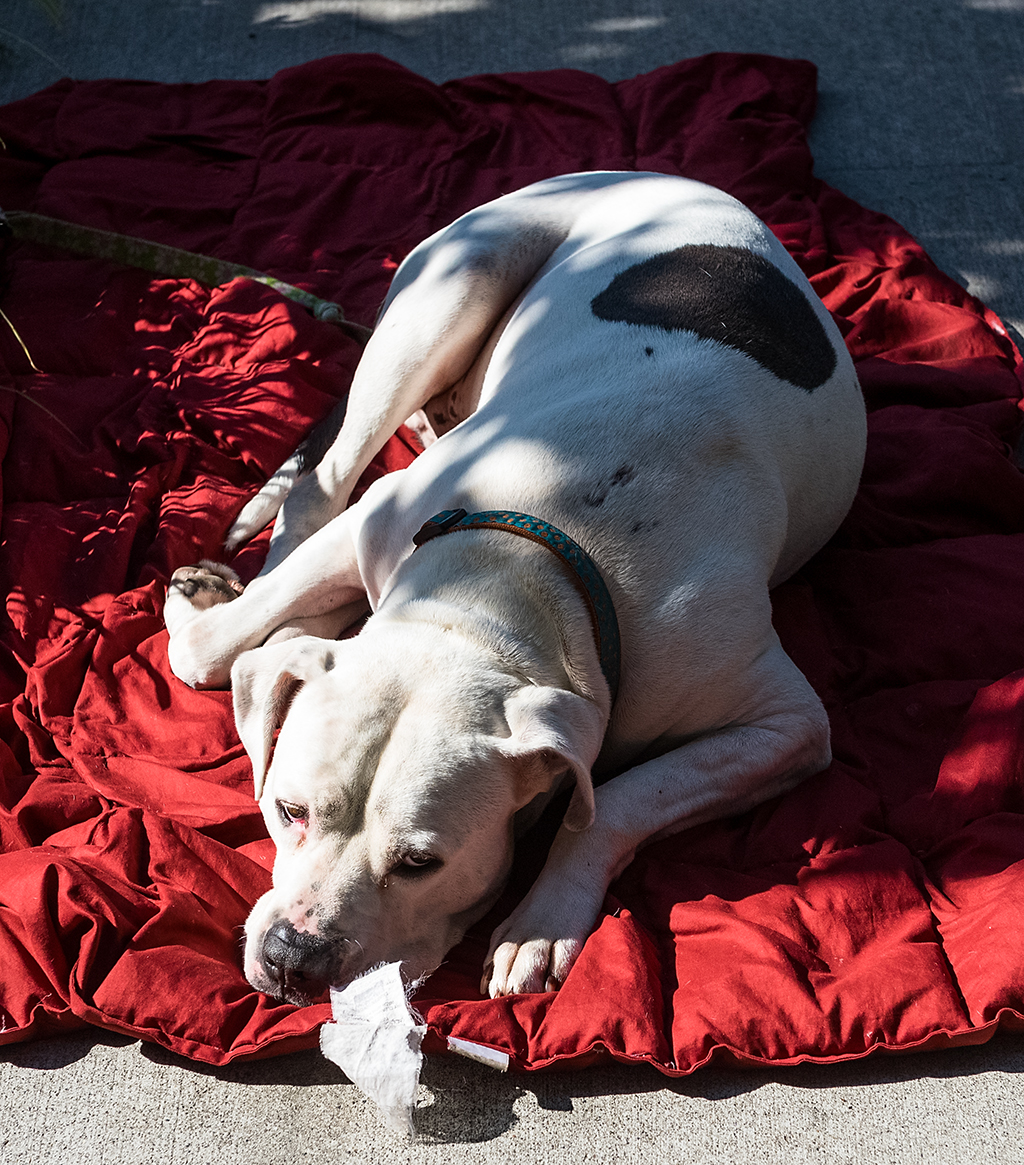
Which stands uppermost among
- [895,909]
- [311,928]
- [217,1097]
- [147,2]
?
[147,2]

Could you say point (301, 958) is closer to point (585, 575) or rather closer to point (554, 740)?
point (554, 740)

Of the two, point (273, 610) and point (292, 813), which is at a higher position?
point (292, 813)

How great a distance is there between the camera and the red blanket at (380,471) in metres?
2.21

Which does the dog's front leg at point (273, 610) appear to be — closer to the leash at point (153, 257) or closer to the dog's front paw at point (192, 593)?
the dog's front paw at point (192, 593)

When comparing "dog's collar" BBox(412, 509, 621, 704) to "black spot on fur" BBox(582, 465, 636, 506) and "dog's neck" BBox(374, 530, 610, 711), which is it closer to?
"dog's neck" BBox(374, 530, 610, 711)

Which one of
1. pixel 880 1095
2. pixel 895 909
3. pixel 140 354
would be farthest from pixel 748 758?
pixel 140 354

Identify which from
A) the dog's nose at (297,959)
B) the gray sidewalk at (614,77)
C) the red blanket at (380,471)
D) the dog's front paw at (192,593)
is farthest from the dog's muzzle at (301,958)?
the dog's front paw at (192,593)

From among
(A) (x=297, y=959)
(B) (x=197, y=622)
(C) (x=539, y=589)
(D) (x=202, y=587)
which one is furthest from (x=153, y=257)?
(A) (x=297, y=959)

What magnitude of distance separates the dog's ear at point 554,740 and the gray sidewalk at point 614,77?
558 millimetres

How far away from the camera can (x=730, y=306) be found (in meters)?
2.88

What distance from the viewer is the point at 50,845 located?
103 inches

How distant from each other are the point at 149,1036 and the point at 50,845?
2.11 feet

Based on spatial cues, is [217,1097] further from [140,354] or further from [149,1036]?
[140,354]

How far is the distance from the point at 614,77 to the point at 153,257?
2.58m
